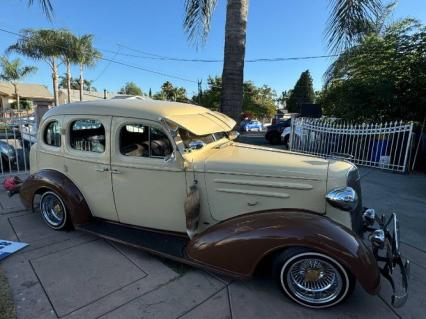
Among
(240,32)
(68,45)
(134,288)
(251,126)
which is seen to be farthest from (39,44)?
(134,288)

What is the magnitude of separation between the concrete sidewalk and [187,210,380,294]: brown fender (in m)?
0.28

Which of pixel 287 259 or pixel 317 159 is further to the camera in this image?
pixel 317 159

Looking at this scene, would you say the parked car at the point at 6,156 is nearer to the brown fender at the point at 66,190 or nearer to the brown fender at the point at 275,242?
the brown fender at the point at 66,190

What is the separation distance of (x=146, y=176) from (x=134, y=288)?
1.13 m

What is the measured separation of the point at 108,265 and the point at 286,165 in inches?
84.7

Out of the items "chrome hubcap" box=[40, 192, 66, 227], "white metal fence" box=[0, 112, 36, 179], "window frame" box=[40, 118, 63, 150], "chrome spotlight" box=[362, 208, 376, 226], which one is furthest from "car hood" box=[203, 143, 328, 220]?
"white metal fence" box=[0, 112, 36, 179]

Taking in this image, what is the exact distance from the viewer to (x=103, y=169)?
344 centimetres

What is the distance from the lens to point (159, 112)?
3.12 m

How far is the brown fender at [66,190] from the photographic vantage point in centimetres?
361

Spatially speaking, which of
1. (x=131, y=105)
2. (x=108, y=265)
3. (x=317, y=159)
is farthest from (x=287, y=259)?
(x=131, y=105)

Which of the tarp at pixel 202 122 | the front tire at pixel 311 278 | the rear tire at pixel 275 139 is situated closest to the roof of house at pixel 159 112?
the tarp at pixel 202 122

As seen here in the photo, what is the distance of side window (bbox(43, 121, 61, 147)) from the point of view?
3.84m

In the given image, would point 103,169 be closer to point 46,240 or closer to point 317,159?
point 46,240

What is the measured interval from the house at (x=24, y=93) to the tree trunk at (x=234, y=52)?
111 ft
